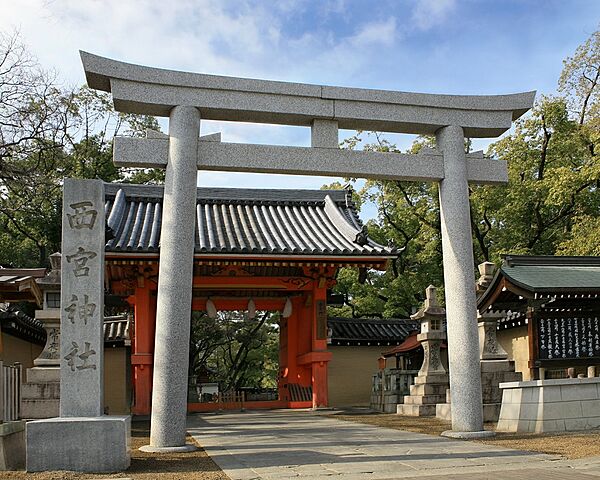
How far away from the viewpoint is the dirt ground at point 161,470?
713 centimetres

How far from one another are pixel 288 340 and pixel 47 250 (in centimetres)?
1273

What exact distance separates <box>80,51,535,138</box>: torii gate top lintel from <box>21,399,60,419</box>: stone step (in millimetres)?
7083

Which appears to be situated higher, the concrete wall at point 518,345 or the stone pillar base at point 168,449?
the concrete wall at point 518,345

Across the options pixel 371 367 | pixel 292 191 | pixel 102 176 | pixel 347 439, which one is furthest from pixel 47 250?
pixel 347 439

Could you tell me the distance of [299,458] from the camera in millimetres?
8305

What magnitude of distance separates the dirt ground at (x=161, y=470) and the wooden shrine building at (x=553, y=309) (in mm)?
7390

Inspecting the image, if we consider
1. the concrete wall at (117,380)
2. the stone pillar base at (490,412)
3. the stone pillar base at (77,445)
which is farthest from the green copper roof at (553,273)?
the concrete wall at (117,380)

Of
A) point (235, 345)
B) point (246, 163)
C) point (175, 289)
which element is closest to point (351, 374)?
point (246, 163)

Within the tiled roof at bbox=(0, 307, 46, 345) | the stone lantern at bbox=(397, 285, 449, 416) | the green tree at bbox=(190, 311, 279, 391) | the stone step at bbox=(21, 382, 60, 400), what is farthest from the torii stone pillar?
the green tree at bbox=(190, 311, 279, 391)

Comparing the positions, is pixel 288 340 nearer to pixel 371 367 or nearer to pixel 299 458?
pixel 371 367

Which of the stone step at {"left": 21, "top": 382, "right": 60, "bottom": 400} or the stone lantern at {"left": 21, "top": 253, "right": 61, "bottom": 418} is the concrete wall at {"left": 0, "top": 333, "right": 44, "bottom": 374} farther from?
the stone step at {"left": 21, "top": 382, "right": 60, "bottom": 400}

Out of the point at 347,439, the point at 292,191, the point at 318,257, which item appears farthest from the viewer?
the point at 292,191

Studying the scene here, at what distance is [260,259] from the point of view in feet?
56.9

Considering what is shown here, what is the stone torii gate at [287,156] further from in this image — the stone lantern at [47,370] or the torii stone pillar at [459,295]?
the stone lantern at [47,370]
